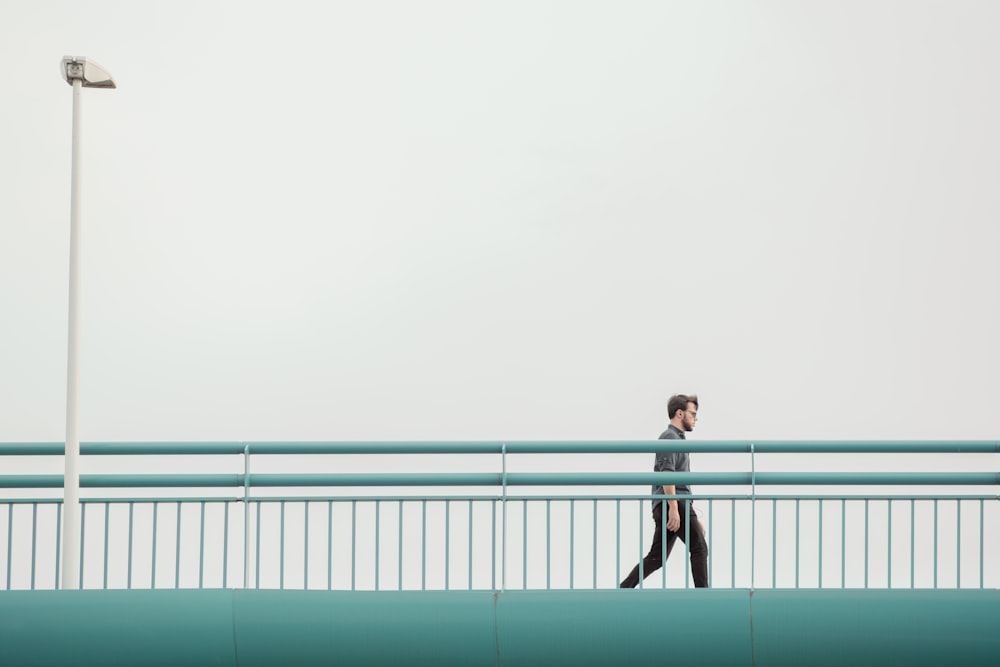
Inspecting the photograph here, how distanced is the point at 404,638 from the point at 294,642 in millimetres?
613

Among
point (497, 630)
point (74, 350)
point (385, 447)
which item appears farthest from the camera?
point (385, 447)

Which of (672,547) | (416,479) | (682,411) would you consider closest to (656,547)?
(672,547)

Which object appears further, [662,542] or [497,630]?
[662,542]

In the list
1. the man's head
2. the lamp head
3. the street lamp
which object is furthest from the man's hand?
the lamp head

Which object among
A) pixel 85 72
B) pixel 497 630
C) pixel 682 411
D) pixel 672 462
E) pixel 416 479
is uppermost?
pixel 85 72

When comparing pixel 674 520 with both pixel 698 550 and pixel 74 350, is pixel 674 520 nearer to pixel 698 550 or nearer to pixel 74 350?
pixel 698 550

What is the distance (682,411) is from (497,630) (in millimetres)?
3718

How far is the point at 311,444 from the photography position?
29.7ft

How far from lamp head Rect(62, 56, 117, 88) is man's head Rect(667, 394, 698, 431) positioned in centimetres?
504

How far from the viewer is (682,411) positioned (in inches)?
385

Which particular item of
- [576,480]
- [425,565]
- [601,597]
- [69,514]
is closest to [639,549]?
[576,480]

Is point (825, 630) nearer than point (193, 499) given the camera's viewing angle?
Yes

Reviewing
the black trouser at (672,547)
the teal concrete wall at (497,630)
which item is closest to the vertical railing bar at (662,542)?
the black trouser at (672,547)

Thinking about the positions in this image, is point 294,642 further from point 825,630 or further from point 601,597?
point 825,630
